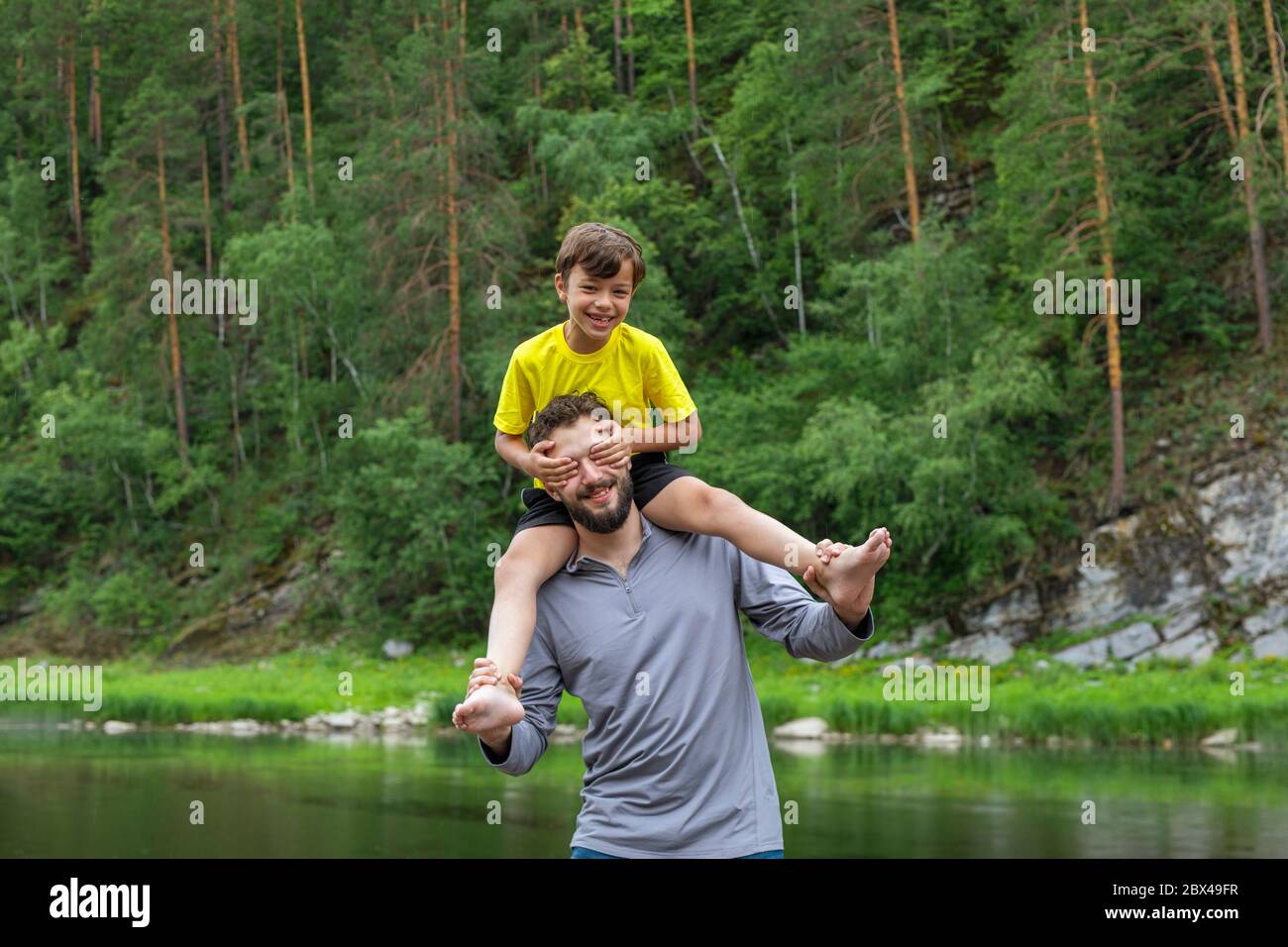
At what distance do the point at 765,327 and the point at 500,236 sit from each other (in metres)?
A: 8.29

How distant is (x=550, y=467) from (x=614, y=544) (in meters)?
0.24

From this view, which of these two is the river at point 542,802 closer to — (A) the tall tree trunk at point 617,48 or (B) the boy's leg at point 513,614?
(B) the boy's leg at point 513,614

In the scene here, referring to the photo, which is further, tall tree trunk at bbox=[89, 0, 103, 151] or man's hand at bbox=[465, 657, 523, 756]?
tall tree trunk at bbox=[89, 0, 103, 151]

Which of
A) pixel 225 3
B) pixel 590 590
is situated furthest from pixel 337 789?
pixel 225 3

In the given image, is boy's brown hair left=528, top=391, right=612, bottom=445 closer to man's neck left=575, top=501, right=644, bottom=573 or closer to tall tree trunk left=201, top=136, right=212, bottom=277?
man's neck left=575, top=501, right=644, bottom=573

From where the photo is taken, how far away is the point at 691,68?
43.4 m

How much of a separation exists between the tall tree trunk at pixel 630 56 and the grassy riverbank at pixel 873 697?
20141mm

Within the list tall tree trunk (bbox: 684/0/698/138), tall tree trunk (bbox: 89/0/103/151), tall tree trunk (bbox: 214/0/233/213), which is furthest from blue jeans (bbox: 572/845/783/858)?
tall tree trunk (bbox: 89/0/103/151)

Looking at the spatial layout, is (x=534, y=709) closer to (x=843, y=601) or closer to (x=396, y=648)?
(x=843, y=601)

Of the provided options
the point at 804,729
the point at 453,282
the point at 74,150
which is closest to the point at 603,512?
the point at 804,729

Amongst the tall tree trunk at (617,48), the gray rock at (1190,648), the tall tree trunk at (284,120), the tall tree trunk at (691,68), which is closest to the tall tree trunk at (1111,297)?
the gray rock at (1190,648)

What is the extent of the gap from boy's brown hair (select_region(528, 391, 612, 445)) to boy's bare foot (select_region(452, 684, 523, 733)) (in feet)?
2.20

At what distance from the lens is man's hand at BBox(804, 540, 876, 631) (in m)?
3.09
